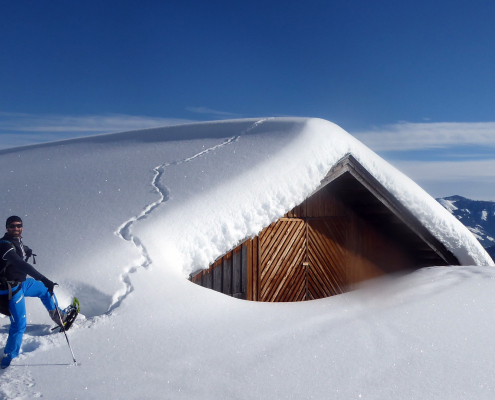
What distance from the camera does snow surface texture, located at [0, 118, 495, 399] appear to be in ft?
8.76

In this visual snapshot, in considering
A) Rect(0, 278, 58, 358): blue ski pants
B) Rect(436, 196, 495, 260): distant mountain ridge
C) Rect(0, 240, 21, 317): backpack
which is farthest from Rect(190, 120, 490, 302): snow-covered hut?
Rect(436, 196, 495, 260): distant mountain ridge

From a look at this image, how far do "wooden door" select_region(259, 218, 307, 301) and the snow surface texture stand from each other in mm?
1498

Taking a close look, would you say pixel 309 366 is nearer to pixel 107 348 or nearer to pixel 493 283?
pixel 107 348

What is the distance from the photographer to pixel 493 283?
5.08m

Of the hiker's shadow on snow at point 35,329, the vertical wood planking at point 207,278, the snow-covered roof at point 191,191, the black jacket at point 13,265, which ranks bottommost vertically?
the hiker's shadow on snow at point 35,329

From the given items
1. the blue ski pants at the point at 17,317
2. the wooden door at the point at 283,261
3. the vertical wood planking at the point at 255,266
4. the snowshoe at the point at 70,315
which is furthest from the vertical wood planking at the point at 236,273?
the blue ski pants at the point at 17,317

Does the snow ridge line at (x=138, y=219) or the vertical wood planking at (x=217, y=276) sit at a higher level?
the snow ridge line at (x=138, y=219)

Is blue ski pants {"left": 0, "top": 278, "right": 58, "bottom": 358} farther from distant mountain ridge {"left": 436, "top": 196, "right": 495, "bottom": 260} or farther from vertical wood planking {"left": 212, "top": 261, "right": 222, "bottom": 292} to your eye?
distant mountain ridge {"left": 436, "top": 196, "right": 495, "bottom": 260}

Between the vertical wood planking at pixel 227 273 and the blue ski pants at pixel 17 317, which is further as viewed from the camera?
the vertical wood planking at pixel 227 273

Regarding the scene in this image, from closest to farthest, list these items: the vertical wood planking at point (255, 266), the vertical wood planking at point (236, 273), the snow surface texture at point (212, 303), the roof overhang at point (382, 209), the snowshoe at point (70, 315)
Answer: the snow surface texture at point (212, 303)
the snowshoe at point (70, 315)
the vertical wood planking at point (236, 273)
the roof overhang at point (382, 209)
the vertical wood planking at point (255, 266)

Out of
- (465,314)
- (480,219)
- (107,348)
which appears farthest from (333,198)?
(480,219)

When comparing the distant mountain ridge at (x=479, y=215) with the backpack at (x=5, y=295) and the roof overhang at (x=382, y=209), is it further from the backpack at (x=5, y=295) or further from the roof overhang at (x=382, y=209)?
the backpack at (x=5, y=295)

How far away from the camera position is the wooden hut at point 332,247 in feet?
19.2

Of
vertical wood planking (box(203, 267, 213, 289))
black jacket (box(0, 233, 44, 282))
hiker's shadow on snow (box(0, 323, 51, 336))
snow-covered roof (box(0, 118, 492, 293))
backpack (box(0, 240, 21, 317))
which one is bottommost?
hiker's shadow on snow (box(0, 323, 51, 336))
